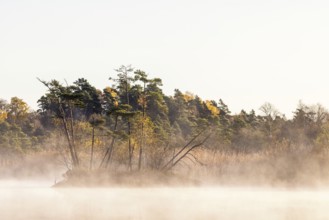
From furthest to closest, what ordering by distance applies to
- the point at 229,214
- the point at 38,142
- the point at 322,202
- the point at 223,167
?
the point at 38,142, the point at 223,167, the point at 322,202, the point at 229,214

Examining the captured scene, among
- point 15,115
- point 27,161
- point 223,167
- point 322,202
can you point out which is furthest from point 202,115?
point 322,202

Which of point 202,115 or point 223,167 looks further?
point 202,115

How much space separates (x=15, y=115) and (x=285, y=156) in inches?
2188

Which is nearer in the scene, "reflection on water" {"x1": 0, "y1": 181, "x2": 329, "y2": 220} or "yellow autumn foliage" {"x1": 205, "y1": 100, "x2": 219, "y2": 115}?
"reflection on water" {"x1": 0, "y1": 181, "x2": 329, "y2": 220}

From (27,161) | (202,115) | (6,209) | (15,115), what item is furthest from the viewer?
(15,115)

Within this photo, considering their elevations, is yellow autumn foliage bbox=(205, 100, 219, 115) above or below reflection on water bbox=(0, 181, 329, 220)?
above

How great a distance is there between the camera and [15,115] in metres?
73.8

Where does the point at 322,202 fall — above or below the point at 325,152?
below

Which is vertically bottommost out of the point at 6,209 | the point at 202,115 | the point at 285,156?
the point at 6,209

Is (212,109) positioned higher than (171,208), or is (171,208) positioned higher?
(212,109)

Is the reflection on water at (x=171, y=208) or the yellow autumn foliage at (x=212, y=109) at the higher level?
the yellow autumn foliage at (x=212, y=109)

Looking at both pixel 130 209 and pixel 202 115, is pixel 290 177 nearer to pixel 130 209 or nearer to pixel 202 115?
pixel 130 209

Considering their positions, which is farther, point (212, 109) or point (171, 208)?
point (212, 109)

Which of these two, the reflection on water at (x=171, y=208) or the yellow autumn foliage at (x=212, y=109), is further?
the yellow autumn foliage at (x=212, y=109)
